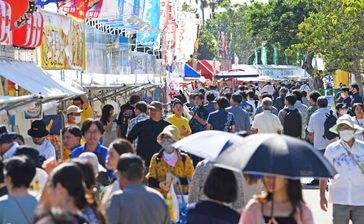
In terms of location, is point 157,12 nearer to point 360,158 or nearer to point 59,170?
point 360,158

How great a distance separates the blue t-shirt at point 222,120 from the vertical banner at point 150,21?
13454 millimetres

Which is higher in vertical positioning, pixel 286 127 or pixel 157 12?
pixel 157 12

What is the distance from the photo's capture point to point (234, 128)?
1568 centimetres

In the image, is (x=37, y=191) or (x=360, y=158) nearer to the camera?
(x=37, y=191)

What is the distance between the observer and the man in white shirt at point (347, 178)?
31.2ft

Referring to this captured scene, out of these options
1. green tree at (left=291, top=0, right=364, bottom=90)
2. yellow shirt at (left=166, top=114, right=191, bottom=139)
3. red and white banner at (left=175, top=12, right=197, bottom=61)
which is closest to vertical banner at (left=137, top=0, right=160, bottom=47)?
green tree at (left=291, top=0, right=364, bottom=90)

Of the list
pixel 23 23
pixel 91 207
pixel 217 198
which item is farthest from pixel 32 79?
pixel 91 207

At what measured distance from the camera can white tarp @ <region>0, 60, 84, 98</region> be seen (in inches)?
512

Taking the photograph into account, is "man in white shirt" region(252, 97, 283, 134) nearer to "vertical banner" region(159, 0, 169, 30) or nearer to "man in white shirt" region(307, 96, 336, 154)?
"man in white shirt" region(307, 96, 336, 154)

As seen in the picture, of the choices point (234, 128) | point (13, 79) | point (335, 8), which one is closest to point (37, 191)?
point (13, 79)

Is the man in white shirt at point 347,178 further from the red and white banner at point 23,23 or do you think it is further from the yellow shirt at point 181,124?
the red and white banner at point 23,23

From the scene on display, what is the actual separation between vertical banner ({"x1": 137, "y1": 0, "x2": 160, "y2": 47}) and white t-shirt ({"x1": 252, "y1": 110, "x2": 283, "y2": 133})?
12.6 metres

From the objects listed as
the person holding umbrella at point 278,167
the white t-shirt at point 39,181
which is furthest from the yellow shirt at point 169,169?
the person holding umbrella at point 278,167

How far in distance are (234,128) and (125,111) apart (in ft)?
6.75
